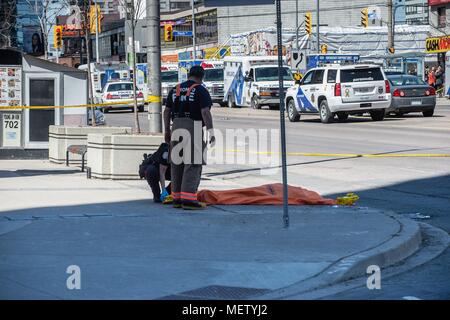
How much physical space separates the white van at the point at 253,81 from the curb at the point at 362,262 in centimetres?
3539

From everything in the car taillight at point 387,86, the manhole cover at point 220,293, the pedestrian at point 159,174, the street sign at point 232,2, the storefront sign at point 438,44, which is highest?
the storefront sign at point 438,44

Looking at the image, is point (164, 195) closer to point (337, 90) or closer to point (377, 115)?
point (337, 90)

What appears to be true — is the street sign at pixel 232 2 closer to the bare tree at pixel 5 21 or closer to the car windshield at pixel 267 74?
the bare tree at pixel 5 21

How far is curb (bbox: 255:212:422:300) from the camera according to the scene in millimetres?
7613

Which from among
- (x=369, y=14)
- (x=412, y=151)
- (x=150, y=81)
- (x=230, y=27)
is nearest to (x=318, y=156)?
(x=412, y=151)

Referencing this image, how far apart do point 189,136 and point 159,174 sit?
107 centimetres

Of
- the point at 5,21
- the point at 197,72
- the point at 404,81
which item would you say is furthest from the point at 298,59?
the point at 197,72

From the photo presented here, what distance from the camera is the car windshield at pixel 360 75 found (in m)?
32.9

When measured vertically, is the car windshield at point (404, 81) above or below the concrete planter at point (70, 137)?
above

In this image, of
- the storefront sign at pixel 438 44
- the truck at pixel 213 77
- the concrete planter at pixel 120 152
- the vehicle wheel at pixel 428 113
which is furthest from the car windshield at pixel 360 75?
the storefront sign at pixel 438 44

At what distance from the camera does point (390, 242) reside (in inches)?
369

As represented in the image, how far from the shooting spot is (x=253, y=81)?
4678 centimetres

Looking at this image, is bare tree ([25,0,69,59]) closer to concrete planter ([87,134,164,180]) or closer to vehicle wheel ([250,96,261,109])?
vehicle wheel ([250,96,261,109])

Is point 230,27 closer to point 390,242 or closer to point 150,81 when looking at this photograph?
point 150,81
